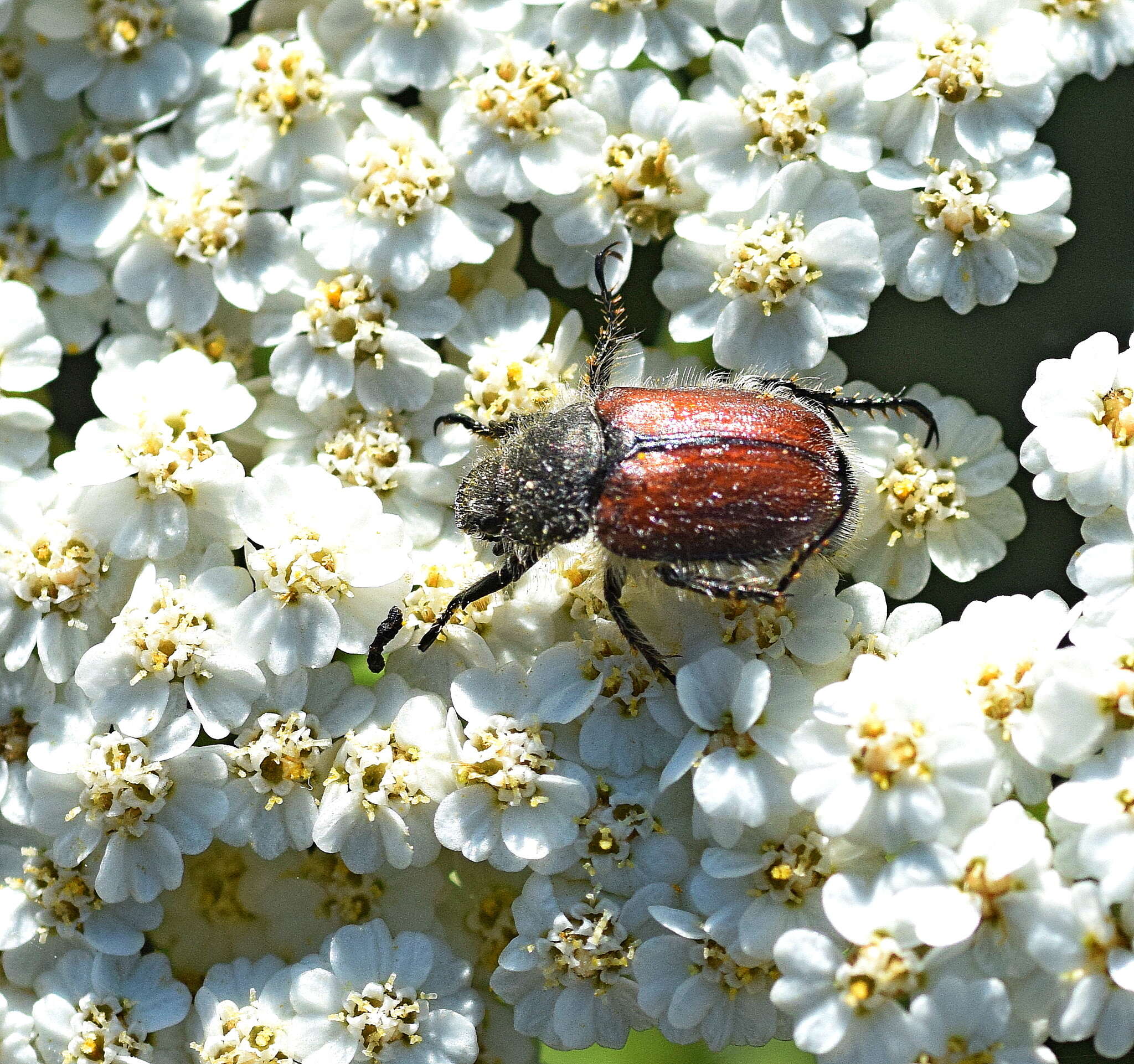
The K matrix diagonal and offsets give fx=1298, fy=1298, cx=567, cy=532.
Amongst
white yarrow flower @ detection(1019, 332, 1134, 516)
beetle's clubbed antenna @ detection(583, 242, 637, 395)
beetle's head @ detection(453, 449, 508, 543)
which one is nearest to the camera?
white yarrow flower @ detection(1019, 332, 1134, 516)

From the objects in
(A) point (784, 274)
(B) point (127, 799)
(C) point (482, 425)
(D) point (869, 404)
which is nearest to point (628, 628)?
(C) point (482, 425)

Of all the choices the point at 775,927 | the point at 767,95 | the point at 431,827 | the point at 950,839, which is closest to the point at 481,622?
the point at 431,827

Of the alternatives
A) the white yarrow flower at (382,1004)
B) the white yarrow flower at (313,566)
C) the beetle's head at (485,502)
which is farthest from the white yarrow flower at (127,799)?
the beetle's head at (485,502)

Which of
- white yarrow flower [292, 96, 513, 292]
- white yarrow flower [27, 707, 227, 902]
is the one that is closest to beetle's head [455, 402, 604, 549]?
white yarrow flower [292, 96, 513, 292]

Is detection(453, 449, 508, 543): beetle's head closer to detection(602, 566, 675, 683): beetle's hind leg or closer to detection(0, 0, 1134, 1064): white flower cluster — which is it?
detection(0, 0, 1134, 1064): white flower cluster

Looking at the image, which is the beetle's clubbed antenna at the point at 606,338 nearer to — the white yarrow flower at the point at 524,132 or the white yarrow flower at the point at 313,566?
the white yarrow flower at the point at 524,132

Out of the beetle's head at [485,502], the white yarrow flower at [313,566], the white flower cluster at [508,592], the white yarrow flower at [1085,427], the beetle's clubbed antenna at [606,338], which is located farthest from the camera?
the beetle's clubbed antenna at [606,338]

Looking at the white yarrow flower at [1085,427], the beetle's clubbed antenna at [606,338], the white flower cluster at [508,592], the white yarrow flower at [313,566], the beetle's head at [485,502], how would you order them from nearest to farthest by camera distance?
the white flower cluster at [508,592] < the white yarrow flower at [1085,427] < the white yarrow flower at [313,566] < the beetle's head at [485,502] < the beetle's clubbed antenna at [606,338]

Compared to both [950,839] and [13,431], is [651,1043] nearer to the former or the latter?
[950,839]

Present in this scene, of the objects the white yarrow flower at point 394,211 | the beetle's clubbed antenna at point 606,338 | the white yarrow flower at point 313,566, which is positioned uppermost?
the white yarrow flower at point 394,211
